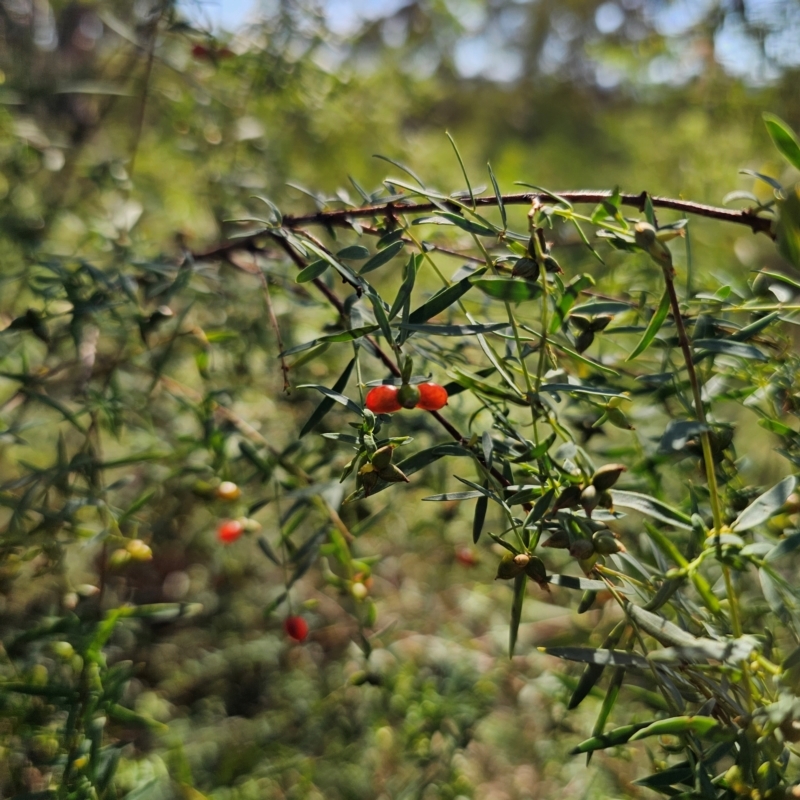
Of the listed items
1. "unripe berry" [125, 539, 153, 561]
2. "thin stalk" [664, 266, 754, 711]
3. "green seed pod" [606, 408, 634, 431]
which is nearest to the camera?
"thin stalk" [664, 266, 754, 711]

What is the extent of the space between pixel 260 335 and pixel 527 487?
631 millimetres

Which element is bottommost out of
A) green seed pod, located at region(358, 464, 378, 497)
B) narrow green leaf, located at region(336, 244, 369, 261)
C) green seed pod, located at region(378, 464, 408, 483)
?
green seed pod, located at region(358, 464, 378, 497)

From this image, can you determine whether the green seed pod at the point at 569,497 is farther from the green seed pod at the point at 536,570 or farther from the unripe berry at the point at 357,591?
the unripe berry at the point at 357,591

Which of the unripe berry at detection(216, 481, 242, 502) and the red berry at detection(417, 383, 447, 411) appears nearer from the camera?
the red berry at detection(417, 383, 447, 411)

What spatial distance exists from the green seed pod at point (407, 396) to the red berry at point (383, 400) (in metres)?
0.02

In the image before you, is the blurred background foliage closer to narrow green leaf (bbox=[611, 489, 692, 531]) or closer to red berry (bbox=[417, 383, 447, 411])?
red berry (bbox=[417, 383, 447, 411])

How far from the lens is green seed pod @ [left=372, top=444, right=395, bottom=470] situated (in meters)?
0.40

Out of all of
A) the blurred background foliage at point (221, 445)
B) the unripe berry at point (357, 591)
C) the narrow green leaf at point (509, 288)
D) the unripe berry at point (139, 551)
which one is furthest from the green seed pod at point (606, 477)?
the unripe berry at point (139, 551)

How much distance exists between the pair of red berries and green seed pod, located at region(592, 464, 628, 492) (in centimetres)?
11

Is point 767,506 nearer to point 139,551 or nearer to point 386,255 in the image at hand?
point 386,255

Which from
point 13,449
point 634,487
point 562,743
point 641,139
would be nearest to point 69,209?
point 13,449

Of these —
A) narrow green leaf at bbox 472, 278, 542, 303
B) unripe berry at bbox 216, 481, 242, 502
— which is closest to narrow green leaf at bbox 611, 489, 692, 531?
narrow green leaf at bbox 472, 278, 542, 303

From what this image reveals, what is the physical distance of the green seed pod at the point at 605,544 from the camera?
399 millimetres

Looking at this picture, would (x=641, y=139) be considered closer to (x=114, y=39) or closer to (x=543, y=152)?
(x=543, y=152)
